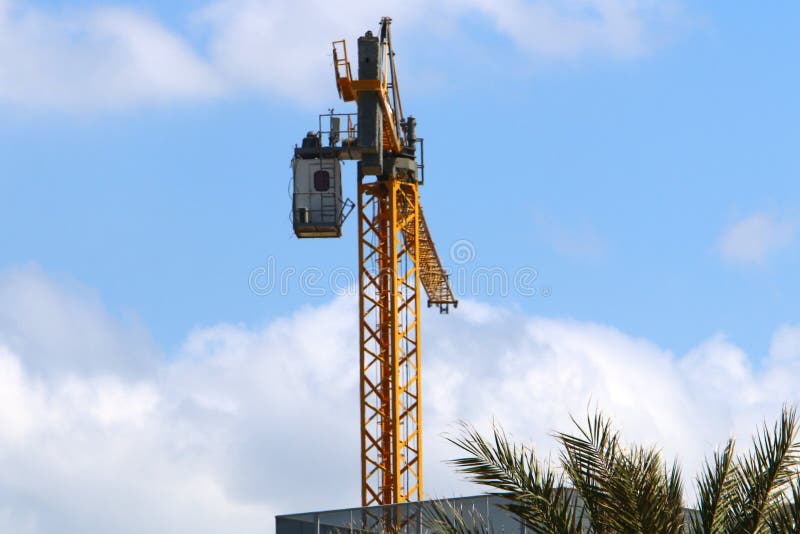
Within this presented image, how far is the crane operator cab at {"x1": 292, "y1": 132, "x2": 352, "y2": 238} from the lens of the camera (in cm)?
5131

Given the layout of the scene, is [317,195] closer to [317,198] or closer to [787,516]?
[317,198]

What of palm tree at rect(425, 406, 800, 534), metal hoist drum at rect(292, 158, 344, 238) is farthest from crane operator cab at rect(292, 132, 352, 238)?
palm tree at rect(425, 406, 800, 534)

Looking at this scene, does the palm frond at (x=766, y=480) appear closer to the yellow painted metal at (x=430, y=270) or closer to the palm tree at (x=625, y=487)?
the palm tree at (x=625, y=487)

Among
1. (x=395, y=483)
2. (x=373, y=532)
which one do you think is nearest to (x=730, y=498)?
(x=373, y=532)

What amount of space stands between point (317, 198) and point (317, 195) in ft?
0.42

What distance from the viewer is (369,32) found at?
52594mm

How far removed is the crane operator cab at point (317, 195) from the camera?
2020 inches

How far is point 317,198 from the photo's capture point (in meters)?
51.7

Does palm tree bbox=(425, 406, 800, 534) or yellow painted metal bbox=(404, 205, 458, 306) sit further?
yellow painted metal bbox=(404, 205, 458, 306)

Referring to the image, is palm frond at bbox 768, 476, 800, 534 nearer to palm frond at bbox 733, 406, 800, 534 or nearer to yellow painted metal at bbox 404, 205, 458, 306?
palm frond at bbox 733, 406, 800, 534

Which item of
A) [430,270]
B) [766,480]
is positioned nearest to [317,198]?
[430,270]

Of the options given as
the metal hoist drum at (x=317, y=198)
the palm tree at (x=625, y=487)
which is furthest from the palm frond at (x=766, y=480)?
the metal hoist drum at (x=317, y=198)

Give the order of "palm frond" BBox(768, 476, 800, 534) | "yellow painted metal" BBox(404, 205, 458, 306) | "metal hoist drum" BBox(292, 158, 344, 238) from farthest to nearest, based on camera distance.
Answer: "yellow painted metal" BBox(404, 205, 458, 306) → "metal hoist drum" BBox(292, 158, 344, 238) → "palm frond" BBox(768, 476, 800, 534)

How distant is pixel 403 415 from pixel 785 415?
38978mm
